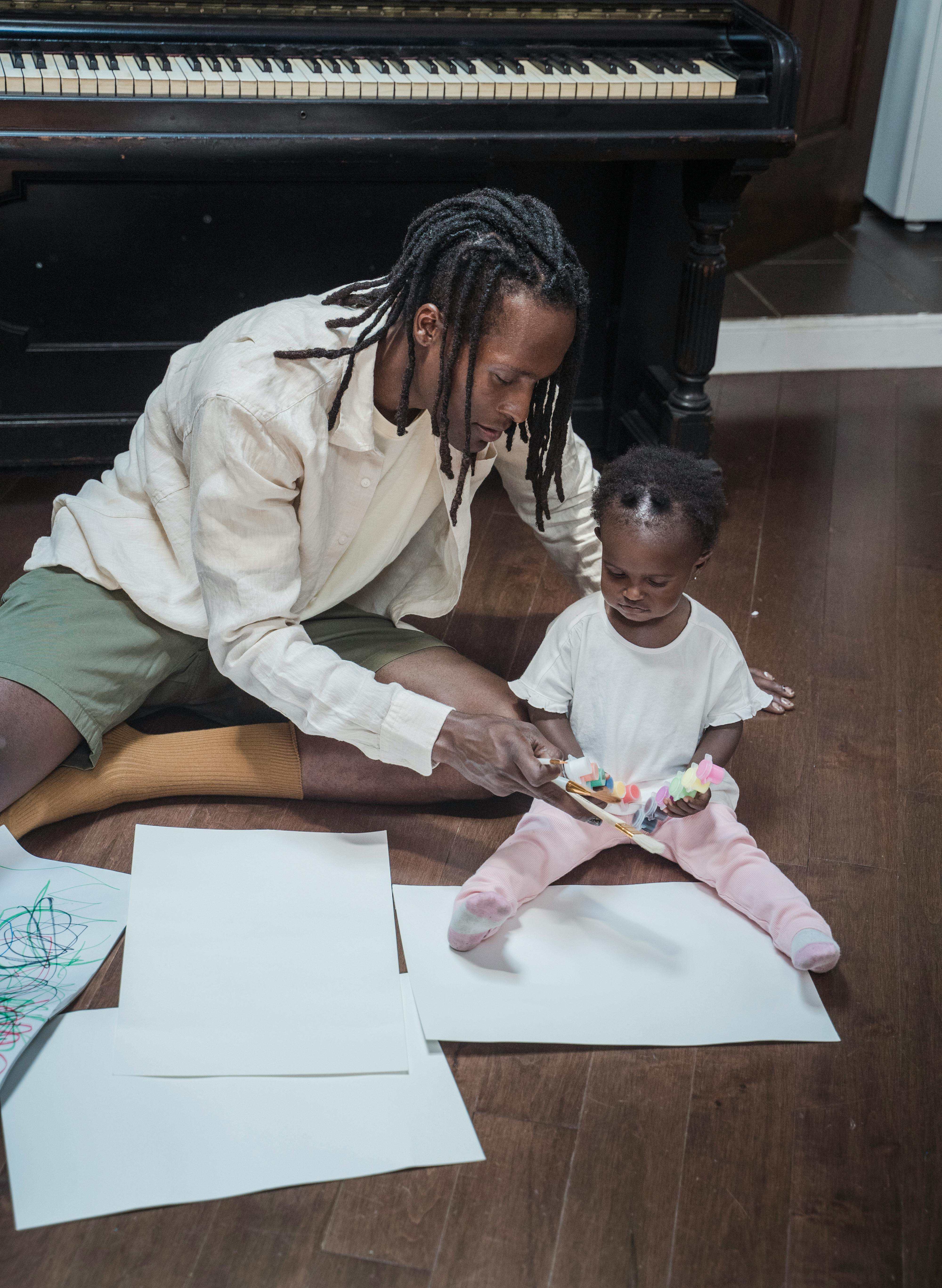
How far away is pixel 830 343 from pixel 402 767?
6.26 ft

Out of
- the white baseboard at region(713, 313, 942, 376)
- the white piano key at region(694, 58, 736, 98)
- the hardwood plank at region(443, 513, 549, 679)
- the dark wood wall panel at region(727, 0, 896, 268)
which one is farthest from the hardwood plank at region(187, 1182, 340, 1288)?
the dark wood wall panel at region(727, 0, 896, 268)

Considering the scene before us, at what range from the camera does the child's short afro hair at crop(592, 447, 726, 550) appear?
143 centimetres

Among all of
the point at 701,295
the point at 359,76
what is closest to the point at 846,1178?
the point at 701,295

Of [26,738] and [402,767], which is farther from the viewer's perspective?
[402,767]

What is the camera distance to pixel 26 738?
1436 millimetres

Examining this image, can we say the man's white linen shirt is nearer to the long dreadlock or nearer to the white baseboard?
the long dreadlock

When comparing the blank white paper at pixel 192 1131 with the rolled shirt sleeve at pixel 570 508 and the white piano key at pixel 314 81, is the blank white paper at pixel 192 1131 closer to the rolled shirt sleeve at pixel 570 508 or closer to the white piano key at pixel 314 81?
the rolled shirt sleeve at pixel 570 508

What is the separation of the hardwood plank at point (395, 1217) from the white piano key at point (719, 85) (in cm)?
157

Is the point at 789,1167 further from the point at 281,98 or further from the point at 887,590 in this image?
the point at 281,98

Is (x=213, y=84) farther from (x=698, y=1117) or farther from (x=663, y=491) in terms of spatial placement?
(x=698, y=1117)

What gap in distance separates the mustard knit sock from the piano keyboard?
0.92 metres

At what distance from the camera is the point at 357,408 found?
1.42 m

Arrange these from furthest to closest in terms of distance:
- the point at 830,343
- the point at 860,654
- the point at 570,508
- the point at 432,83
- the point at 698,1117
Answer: the point at 830,343 → the point at 860,654 → the point at 432,83 → the point at 570,508 → the point at 698,1117

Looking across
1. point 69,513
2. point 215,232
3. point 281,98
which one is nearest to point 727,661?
point 69,513
